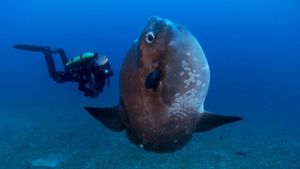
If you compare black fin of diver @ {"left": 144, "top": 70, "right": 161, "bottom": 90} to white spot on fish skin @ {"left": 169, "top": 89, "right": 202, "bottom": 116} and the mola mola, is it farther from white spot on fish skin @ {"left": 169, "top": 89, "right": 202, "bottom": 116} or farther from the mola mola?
white spot on fish skin @ {"left": 169, "top": 89, "right": 202, "bottom": 116}

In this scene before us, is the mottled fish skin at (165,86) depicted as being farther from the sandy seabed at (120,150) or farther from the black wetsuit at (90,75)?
the sandy seabed at (120,150)

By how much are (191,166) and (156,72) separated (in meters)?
8.65

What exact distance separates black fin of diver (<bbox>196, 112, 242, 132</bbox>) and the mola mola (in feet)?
0.09

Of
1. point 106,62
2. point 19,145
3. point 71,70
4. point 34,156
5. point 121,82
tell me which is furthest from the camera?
point 19,145

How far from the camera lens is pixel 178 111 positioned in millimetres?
2785

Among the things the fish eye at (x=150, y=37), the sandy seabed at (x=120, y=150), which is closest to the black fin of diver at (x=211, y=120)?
the fish eye at (x=150, y=37)

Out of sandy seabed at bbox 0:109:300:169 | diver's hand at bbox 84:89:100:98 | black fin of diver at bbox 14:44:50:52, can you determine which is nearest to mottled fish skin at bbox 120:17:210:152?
diver's hand at bbox 84:89:100:98

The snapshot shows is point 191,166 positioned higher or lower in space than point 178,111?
lower

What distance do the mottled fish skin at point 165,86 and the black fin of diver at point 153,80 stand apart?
3 centimetres

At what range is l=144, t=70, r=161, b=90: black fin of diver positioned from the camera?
2596 millimetres

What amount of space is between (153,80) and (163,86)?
0.10 metres

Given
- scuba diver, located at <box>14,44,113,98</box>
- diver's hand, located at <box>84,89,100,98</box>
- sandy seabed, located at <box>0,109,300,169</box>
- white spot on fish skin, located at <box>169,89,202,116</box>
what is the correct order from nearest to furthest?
white spot on fish skin, located at <box>169,89,202,116</box> < scuba diver, located at <box>14,44,113,98</box> < diver's hand, located at <box>84,89,100,98</box> < sandy seabed, located at <box>0,109,300,169</box>

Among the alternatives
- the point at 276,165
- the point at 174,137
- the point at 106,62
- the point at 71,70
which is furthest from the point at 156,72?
the point at 276,165

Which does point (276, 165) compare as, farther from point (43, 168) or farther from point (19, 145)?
point (19, 145)
